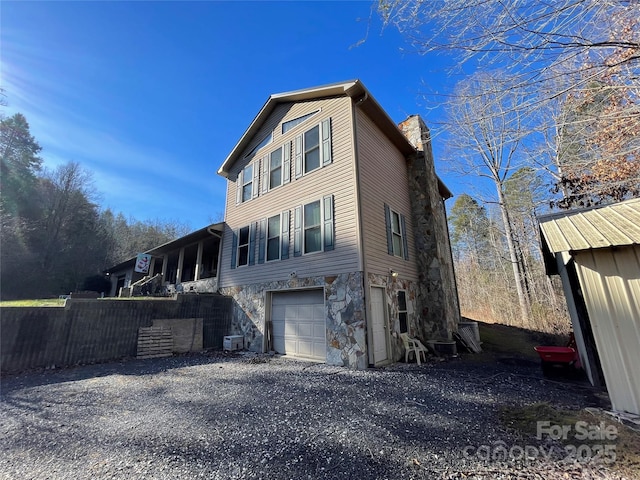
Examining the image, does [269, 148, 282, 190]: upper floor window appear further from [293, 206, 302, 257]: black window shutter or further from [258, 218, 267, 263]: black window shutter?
[293, 206, 302, 257]: black window shutter

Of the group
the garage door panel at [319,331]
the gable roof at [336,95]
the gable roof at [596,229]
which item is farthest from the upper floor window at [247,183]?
the gable roof at [596,229]

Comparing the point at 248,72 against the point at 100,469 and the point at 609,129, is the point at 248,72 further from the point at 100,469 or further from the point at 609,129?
the point at 100,469

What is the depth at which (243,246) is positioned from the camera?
10.2 m

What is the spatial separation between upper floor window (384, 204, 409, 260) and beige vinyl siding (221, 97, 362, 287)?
169 centimetres

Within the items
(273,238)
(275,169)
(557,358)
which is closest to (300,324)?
(273,238)

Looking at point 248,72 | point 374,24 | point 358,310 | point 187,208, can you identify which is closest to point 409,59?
point 374,24

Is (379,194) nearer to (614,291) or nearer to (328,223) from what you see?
(328,223)

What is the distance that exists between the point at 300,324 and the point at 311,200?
3771mm

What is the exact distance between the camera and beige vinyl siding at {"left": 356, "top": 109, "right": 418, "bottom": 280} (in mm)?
7148

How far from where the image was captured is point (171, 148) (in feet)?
45.1

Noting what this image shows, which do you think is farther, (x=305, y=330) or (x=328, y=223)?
(x=305, y=330)

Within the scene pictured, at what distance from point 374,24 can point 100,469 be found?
5387 millimetres

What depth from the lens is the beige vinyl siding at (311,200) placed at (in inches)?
278

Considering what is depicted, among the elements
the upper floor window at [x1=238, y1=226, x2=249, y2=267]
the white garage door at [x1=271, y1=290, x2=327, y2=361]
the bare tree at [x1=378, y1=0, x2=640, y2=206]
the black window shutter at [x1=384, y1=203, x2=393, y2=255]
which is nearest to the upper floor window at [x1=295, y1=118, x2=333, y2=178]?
the black window shutter at [x1=384, y1=203, x2=393, y2=255]
